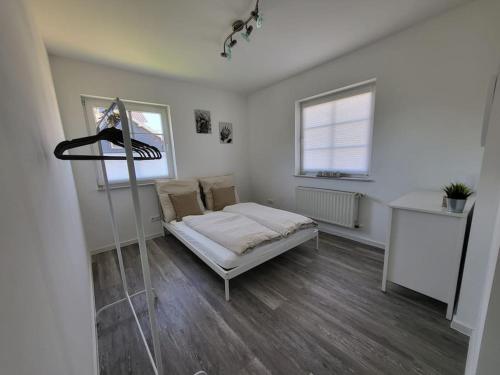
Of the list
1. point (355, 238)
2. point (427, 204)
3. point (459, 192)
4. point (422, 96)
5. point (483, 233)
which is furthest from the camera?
point (355, 238)

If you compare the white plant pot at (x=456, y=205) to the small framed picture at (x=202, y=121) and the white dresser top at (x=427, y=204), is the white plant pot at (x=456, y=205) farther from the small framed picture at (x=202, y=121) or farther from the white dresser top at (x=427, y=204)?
the small framed picture at (x=202, y=121)

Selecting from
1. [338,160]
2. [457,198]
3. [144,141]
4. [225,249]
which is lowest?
[225,249]

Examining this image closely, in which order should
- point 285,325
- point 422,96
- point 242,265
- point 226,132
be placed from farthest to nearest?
point 226,132 → point 422,96 → point 242,265 → point 285,325

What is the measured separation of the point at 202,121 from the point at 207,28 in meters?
Result: 1.74

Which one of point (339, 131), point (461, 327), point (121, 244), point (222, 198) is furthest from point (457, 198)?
point (121, 244)

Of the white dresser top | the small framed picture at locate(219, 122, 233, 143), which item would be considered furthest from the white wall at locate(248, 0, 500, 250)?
the small framed picture at locate(219, 122, 233, 143)

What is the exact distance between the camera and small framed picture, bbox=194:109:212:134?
3.53 meters

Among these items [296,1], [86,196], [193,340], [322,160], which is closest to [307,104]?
[322,160]

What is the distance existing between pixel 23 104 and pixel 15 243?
27.1 inches

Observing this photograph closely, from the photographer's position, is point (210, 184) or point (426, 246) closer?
point (426, 246)

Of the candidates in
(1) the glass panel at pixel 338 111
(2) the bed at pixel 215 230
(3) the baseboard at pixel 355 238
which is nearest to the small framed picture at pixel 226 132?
(2) the bed at pixel 215 230

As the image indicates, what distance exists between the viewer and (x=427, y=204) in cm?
166

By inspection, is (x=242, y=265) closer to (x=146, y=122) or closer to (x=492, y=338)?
(x=492, y=338)

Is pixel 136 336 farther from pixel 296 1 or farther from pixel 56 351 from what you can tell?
pixel 296 1
